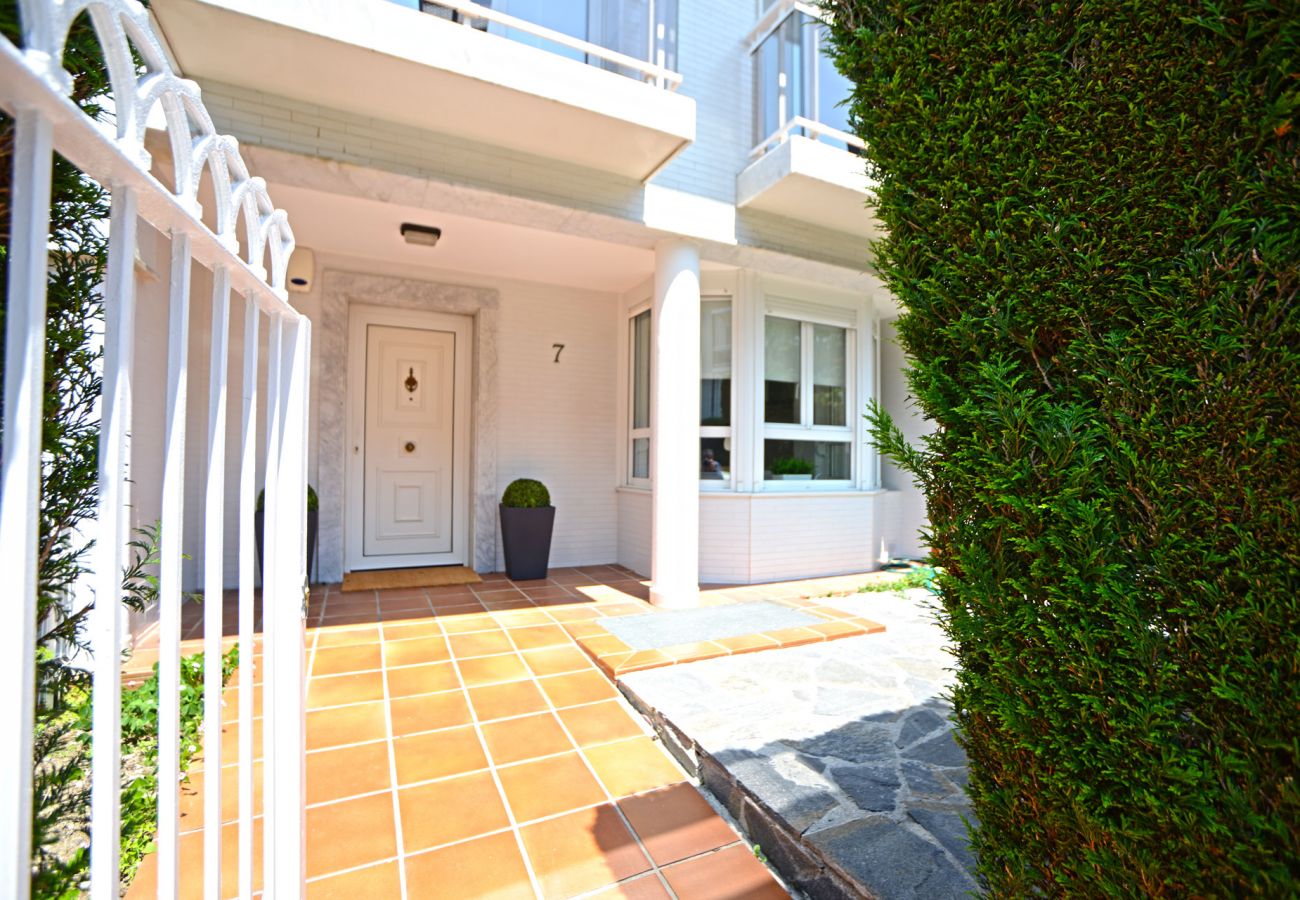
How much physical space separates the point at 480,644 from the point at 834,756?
208 cm

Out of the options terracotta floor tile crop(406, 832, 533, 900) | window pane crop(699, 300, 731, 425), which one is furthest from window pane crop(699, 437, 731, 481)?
terracotta floor tile crop(406, 832, 533, 900)

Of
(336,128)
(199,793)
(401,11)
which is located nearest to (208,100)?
(336,128)

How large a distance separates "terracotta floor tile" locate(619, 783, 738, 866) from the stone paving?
0.30 feet

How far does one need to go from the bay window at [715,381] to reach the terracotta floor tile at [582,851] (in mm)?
3635

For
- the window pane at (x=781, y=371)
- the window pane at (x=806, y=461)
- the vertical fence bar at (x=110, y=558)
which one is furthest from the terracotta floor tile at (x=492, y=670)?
the window pane at (x=781, y=371)

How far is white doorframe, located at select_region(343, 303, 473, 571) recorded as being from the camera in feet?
17.2

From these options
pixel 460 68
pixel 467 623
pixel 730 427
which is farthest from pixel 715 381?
pixel 460 68

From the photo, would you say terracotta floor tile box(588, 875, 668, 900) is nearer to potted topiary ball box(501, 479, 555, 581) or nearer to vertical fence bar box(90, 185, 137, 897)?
vertical fence bar box(90, 185, 137, 897)

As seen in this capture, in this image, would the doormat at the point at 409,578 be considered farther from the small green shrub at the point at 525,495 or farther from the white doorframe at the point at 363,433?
Answer: the small green shrub at the point at 525,495

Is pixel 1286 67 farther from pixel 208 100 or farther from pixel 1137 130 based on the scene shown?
pixel 208 100

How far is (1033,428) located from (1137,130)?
18.7 inches

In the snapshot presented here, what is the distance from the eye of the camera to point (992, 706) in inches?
44.6

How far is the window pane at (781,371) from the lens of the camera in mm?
5520

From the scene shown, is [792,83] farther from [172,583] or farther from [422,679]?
[172,583]
